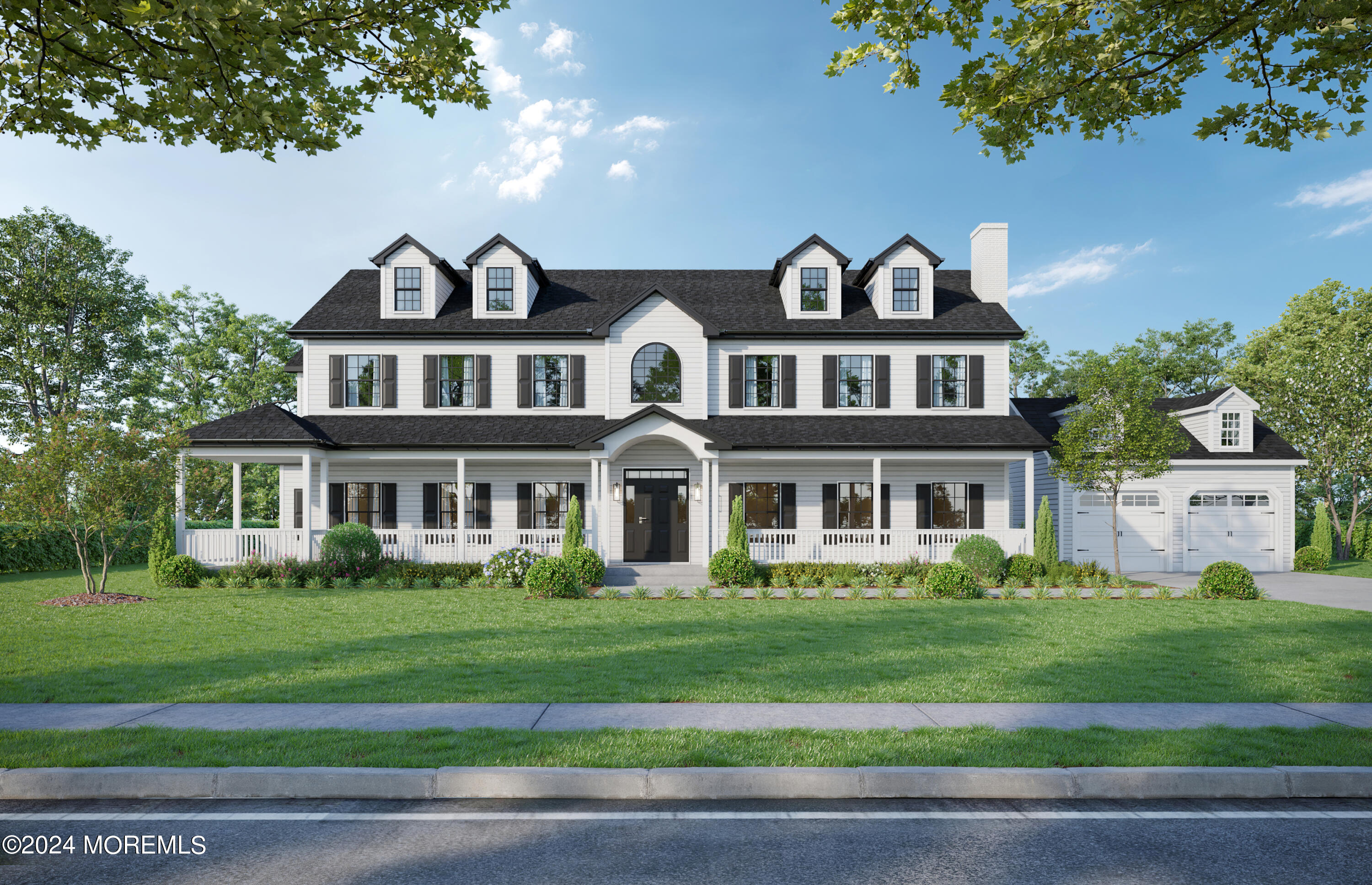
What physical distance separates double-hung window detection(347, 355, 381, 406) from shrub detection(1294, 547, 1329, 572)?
31205 millimetres

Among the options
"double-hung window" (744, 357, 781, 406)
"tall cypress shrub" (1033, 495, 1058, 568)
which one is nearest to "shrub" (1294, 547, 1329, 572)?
"tall cypress shrub" (1033, 495, 1058, 568)

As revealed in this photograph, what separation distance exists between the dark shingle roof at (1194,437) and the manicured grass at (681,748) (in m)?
19.0

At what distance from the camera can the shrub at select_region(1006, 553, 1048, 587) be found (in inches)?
733

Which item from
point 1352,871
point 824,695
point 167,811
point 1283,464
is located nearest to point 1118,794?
point 1352,871

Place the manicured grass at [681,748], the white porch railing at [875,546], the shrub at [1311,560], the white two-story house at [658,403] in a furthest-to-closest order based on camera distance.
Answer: the shrub at [1311,560]
the white two-story house at [658,403]
the white porch railing at [875,546]
the manicured grass at [681,748]

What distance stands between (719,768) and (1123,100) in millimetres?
8329

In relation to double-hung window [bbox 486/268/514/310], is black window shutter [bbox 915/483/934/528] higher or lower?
lower

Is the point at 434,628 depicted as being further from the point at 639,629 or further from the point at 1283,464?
the point at 1283,464

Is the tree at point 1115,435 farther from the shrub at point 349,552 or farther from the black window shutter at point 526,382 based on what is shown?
the shrub at point 349,552

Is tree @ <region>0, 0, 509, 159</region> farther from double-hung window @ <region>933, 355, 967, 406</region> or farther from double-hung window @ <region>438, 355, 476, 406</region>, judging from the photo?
double-hung window @ <region>933, 355, 967, 406</region>

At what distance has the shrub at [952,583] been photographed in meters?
16.5

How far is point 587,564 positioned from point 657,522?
4731mm

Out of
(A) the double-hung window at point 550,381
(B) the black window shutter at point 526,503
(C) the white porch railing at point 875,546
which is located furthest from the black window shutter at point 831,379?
(B) the black window shutter at point 526,503

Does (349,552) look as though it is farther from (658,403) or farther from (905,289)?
(905,289)
